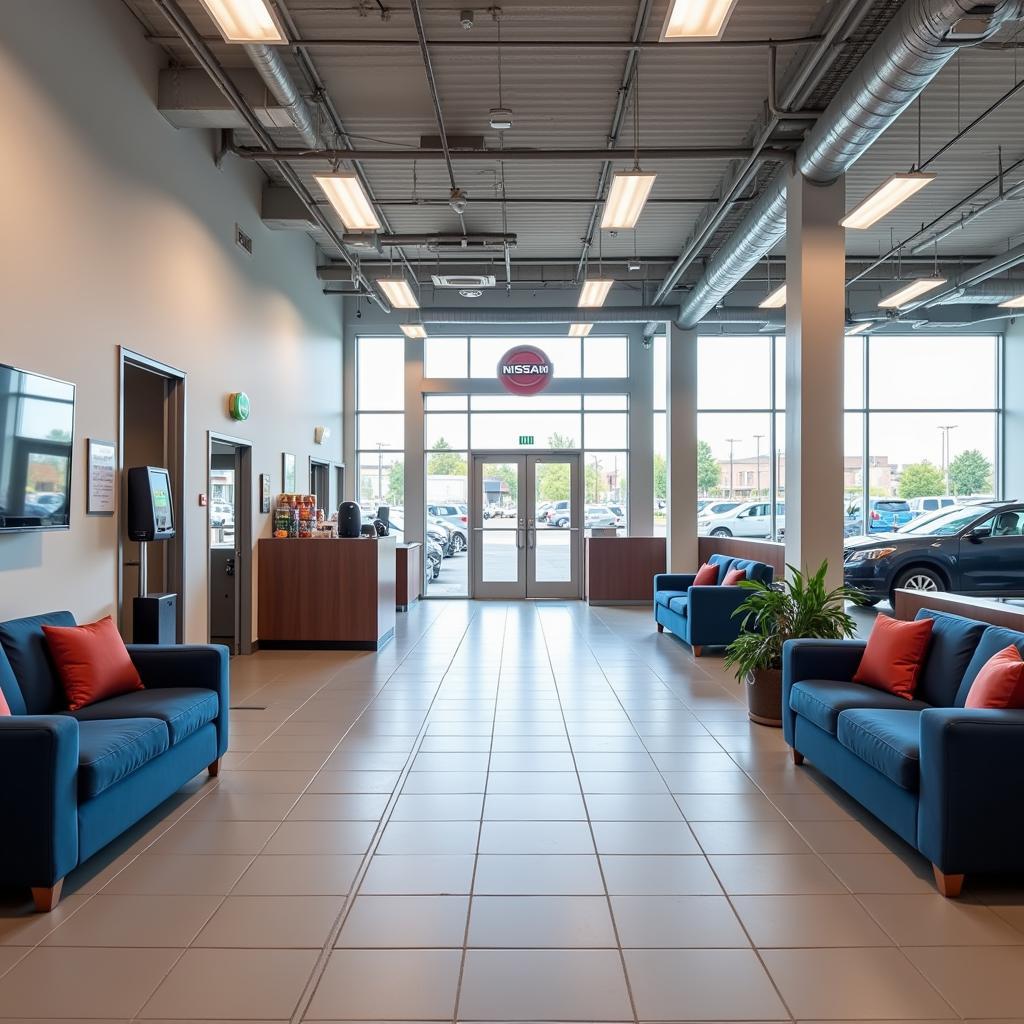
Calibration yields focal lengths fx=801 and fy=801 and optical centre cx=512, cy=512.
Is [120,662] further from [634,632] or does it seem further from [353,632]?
[634,632]

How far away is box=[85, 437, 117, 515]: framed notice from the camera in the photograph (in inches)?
185

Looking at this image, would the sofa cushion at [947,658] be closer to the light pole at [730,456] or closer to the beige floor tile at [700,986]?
the beige floor tile at [700,986]

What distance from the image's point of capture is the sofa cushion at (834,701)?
11.8 feet

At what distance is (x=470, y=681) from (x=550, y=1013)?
4.11m

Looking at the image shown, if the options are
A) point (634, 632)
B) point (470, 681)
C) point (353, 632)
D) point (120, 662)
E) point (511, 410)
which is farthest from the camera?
point (511, 410)

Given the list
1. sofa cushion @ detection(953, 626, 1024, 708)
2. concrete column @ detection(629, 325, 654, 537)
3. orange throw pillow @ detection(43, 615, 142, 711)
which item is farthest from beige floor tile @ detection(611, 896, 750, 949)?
concrete column @ detection(629, 325, 654, 537)

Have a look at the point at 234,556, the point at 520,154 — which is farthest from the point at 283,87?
the point at 234,556

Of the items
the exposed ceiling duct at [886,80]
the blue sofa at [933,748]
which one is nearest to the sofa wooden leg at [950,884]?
the blue sofa at [933,748]

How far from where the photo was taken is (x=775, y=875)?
2891 millimetres

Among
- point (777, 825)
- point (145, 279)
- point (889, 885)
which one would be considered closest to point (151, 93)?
point (145, 279)

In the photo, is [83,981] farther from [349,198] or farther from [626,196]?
[626,196]

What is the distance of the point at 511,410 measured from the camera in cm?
1218

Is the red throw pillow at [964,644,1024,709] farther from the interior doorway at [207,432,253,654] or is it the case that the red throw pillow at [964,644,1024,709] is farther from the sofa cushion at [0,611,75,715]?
the interior doorway at [207,432,253,654]

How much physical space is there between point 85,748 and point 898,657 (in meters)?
→ 3.51
